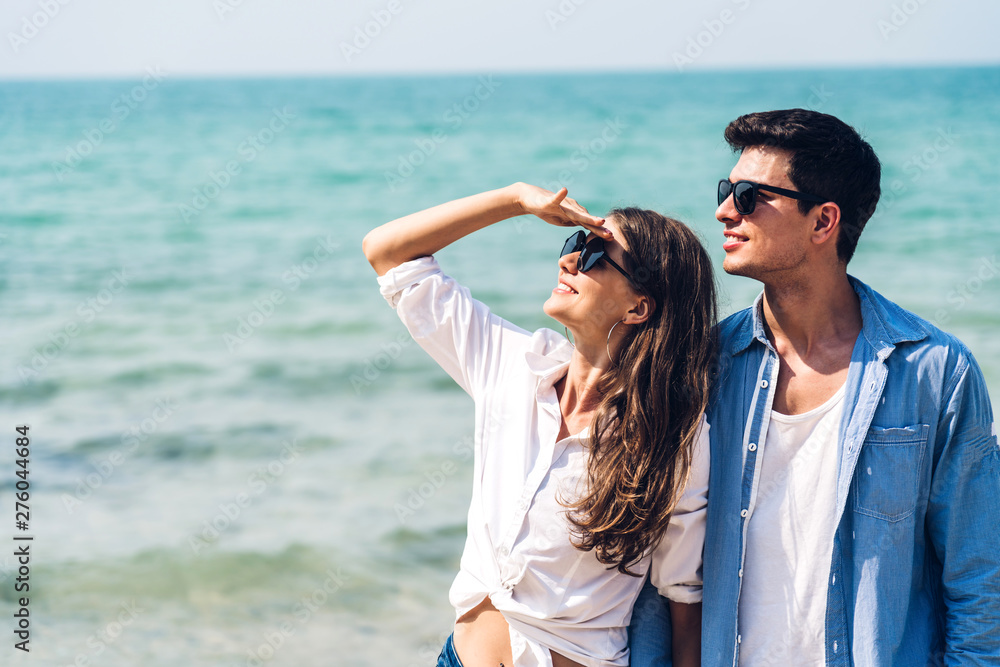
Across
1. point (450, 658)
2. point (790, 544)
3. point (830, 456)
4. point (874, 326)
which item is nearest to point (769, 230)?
point (874, 326)

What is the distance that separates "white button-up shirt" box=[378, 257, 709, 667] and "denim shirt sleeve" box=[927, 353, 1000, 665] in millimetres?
655

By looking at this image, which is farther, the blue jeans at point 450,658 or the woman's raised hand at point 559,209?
the blue jeans at point 450,658

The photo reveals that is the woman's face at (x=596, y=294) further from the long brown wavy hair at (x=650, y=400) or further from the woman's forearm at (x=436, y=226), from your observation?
the woman's forearm at (x=436, y=226)

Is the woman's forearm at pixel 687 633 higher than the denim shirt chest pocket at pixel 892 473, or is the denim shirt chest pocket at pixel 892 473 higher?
the denim shirt chest pocket at pixel 892 473

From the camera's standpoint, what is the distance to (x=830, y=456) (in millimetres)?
2637

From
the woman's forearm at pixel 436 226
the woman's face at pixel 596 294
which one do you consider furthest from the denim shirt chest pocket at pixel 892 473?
the woman's forearm at pixel 436 226

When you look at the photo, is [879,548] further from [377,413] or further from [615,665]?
[377,413]

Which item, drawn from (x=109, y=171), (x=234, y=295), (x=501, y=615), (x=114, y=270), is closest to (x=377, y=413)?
(x=234, y=295)

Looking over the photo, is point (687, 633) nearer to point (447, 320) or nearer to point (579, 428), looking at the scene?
point (579, 428)

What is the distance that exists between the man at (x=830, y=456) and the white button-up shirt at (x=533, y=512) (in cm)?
10

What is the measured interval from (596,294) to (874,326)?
0.82 m

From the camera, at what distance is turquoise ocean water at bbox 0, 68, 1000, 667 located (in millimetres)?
5672

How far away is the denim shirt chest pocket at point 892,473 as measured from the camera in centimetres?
256

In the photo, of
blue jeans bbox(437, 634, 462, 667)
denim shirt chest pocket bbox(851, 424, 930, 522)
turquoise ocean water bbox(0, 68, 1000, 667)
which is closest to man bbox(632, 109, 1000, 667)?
denim shirt chest pocket bbox(851, 424, 930, 522)
